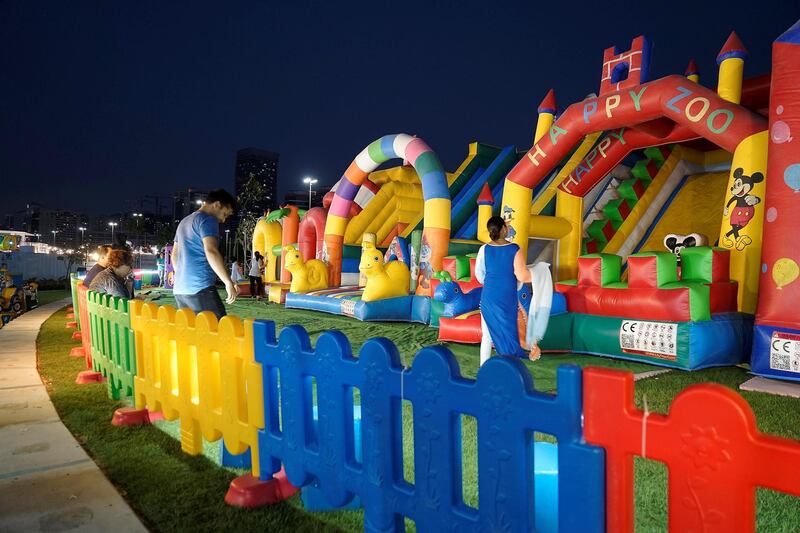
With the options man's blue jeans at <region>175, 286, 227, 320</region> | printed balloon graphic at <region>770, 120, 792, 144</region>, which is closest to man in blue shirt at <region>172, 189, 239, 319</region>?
man's blue jeans at <region>175, 286, 227, 320</region>

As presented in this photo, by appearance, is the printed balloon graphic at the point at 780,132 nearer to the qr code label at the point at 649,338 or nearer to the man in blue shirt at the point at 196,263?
the qr code label at the point at 649,338

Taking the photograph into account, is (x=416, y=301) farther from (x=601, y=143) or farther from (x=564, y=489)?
(x=564, y=489)

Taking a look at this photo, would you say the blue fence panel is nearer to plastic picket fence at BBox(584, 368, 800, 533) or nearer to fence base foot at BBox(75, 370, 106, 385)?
plastic picket fence at BBox(584, 368, 800, 533)

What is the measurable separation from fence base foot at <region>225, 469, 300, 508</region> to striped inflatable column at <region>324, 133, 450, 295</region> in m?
6.58

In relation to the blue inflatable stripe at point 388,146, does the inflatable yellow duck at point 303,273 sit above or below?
below

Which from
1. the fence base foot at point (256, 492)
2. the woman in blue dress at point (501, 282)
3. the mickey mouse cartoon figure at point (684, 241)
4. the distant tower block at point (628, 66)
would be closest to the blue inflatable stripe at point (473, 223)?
the mickey mouse cartoon figure at point (684, 241)

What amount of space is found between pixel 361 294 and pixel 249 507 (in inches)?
298

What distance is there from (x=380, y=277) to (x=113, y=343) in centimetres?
546

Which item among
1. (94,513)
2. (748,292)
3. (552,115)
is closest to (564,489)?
(94,513)

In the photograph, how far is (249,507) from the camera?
7.45 feet

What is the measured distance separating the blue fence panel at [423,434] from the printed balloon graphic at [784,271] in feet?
15.4

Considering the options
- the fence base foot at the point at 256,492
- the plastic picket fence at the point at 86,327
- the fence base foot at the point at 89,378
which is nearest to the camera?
the fence base foot at the point at 256,492

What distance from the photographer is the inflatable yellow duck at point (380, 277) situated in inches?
356

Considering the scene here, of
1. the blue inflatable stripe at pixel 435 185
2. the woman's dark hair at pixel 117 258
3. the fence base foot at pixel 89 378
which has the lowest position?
the fence base foot at pixel 89 378
